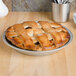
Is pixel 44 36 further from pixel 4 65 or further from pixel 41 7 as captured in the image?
pixel 41 7

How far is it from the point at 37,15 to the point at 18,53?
56cm

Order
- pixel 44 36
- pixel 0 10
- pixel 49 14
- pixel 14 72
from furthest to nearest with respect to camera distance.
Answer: pixel 49 14, pixel 0 10, pixel 44 36, pixel 14 72

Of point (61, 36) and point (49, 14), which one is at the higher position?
point (61, 36)

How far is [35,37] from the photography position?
90 cm

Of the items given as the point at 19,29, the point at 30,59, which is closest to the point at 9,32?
the point at 19,29

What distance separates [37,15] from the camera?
1.43 metres

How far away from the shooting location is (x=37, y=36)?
899 mm

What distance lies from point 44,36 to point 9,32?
176 millimetres

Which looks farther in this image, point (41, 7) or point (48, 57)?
point (41, 7)

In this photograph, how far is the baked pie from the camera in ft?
2.82

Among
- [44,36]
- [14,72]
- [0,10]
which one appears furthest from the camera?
[0,10]

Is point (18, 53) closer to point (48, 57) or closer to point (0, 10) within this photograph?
point (48, 57)

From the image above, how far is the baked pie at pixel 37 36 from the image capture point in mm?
858

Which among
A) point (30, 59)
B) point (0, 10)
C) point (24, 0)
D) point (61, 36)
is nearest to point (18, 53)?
point (30, 59)
